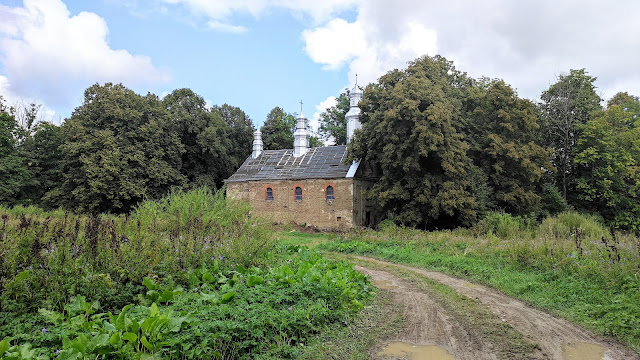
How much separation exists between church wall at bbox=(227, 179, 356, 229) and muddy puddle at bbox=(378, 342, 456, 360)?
71.0ft

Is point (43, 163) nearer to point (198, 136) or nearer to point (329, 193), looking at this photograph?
point (198, 136)

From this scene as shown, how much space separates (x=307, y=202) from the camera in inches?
1145

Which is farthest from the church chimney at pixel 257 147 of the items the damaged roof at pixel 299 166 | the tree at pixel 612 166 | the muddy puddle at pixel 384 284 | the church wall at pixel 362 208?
the muddy puddle at pixel 384 284

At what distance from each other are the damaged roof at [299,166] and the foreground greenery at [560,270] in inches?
554

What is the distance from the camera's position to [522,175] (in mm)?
24688

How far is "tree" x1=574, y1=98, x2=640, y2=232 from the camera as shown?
87.6 ft

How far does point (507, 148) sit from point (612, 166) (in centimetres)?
1015

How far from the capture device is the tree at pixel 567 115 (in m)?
29.8

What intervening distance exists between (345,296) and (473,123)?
22963 mm

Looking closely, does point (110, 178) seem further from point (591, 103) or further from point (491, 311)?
point (591, 103)

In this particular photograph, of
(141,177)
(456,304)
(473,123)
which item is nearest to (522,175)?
(473,123)

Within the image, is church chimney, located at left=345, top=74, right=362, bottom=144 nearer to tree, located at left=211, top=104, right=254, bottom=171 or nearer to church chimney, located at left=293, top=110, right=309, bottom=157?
church chimney, located at left=293, top=110, right=309, bottom=157

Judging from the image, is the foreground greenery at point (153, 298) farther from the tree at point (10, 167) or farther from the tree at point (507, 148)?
the tree at point (10, 167)

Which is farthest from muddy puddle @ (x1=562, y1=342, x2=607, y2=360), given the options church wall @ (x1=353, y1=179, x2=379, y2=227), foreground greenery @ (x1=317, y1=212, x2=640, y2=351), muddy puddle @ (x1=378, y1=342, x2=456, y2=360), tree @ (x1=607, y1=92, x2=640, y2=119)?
tree @ (x1=607, y1=92, x2=640, y2=119)
